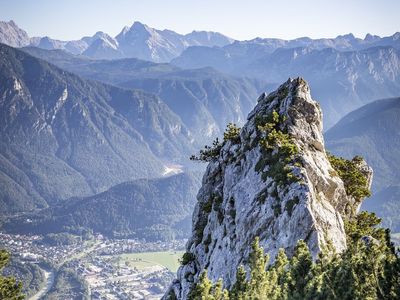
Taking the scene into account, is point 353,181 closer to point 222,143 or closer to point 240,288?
point 222,143

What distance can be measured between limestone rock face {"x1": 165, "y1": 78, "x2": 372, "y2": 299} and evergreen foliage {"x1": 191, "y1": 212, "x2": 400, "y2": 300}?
26.5ft

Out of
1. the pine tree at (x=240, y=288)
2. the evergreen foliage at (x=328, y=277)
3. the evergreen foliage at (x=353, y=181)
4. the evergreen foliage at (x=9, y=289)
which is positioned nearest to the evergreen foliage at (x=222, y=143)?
the evergreen foliage at (x=353, y=181)

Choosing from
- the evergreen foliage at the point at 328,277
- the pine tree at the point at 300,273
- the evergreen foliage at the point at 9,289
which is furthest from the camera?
the evergreen foliage at the point at 9,289

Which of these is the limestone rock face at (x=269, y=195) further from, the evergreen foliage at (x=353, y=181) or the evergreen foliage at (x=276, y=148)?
the evergreen foliage at (x=353, y=181)

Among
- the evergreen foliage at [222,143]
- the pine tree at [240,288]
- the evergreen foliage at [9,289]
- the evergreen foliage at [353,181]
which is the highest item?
the evergreen foliage at [222,143]

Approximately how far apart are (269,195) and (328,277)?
18606 millimetres

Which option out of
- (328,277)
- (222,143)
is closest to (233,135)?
(222,143)

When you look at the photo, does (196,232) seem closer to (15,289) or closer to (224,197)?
(224,197)

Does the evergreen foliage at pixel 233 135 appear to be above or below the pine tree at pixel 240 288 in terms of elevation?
above

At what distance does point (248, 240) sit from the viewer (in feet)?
175

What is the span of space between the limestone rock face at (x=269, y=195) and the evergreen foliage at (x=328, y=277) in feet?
26.5

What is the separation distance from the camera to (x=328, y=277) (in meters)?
35.8

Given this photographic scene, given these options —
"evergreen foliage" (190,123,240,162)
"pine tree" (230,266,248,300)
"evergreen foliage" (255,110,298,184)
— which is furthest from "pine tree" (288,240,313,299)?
"evergreen foliage" (190,123,240,162)

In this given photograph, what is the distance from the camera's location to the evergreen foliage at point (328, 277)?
1319 inches
